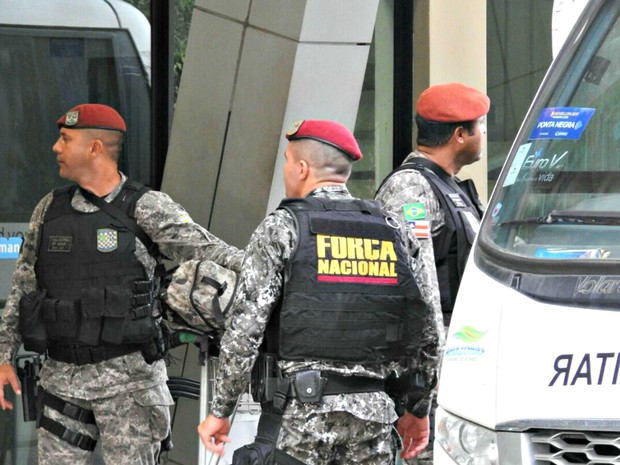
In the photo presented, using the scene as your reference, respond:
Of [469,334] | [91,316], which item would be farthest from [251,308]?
[91,316]

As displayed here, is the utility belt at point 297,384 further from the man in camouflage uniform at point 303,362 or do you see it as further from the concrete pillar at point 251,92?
the concrete pillar at point 251,92

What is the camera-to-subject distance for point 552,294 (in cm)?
323

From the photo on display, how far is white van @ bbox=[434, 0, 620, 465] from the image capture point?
10.2ft

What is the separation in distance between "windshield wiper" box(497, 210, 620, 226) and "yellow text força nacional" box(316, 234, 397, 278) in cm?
71

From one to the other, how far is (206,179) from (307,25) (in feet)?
3.32

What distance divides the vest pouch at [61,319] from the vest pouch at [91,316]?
25mm

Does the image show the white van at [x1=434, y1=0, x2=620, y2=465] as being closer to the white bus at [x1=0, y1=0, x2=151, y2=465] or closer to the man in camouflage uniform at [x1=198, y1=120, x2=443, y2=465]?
the man in camouflage uniform at [x1=198, y1=120, x2=443, y2=465]

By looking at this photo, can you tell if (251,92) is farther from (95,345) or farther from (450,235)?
(450,235)

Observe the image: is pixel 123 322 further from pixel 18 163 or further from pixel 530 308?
pixel 530 308

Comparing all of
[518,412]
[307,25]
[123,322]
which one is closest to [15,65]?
Answer: [307,25]

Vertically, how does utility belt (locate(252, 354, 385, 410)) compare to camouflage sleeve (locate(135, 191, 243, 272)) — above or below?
below

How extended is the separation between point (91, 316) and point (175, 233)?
0.47 m

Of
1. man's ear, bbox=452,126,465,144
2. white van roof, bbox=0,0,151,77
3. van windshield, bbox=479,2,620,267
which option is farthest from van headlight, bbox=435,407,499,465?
white van roof, bbox=0,0,151,77

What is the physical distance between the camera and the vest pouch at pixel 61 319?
5.16 metres
